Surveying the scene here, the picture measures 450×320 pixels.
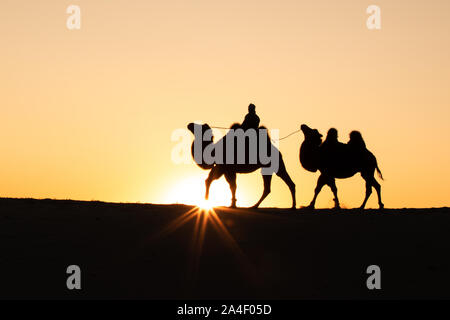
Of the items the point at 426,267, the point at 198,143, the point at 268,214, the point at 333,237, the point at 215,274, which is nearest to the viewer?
the point at 215,274

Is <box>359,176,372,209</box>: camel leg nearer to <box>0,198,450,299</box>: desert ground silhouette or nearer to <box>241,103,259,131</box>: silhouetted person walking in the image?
→ <box>0,198,450,299</box>: desert ground silhouette

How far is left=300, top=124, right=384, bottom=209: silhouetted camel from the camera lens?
20844mm

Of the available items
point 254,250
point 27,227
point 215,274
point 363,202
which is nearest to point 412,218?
point 363,202

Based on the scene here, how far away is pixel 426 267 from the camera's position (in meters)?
15.8

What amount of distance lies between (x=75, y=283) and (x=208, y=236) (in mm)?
3356

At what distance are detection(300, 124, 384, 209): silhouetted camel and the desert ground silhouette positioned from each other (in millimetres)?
1538

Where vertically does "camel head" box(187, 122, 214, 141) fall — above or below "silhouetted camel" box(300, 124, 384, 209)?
above

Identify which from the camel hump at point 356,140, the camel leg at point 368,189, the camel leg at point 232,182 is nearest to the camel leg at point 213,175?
the camel leg at point 232,182

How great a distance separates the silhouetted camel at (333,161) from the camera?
821 inches

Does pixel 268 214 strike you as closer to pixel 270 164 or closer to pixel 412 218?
pixel 270 164

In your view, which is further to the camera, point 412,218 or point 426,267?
point 412,218

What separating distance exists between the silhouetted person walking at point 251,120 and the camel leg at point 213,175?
1.18 metres

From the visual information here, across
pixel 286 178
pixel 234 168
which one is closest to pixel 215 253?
pixel 234 168

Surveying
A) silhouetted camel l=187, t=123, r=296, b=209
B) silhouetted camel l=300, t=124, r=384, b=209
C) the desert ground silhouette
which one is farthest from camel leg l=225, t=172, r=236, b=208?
silhouetted camel l=300, t=124, r=384, b=209
